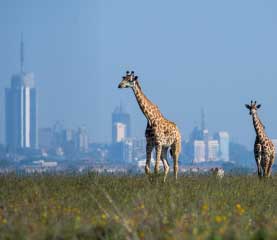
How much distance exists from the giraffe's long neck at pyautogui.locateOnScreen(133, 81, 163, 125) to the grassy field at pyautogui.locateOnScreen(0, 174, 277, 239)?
115cm

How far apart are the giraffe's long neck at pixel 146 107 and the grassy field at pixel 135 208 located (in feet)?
3.78

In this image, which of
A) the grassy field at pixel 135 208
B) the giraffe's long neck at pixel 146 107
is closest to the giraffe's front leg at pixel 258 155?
the grassy field at pixel 135 208

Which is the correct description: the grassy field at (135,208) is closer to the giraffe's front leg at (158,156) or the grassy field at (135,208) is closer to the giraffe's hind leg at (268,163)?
the giraffe's front leg at (158,156)

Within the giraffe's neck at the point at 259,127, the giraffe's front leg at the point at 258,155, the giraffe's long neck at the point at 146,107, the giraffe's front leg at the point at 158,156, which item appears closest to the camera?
the giraffe's front leg at the point at 158,156

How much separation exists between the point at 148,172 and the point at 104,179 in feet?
2.88

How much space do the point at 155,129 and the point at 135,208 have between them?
21.3 ft

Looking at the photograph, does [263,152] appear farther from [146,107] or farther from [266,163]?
[146,107]

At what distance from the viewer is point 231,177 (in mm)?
22984

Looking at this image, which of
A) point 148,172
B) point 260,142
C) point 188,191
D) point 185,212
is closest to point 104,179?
point 148,172

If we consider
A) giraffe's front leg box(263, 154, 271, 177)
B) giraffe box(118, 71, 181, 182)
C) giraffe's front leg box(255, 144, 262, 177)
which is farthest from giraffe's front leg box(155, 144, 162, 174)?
giraffe's front leg box(263, 154, 271, 177)

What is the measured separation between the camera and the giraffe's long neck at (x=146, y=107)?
2156 centimetres

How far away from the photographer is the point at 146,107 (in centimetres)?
2162

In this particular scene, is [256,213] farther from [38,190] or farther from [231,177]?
[231,177]

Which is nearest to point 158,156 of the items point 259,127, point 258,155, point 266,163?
point 258,155
